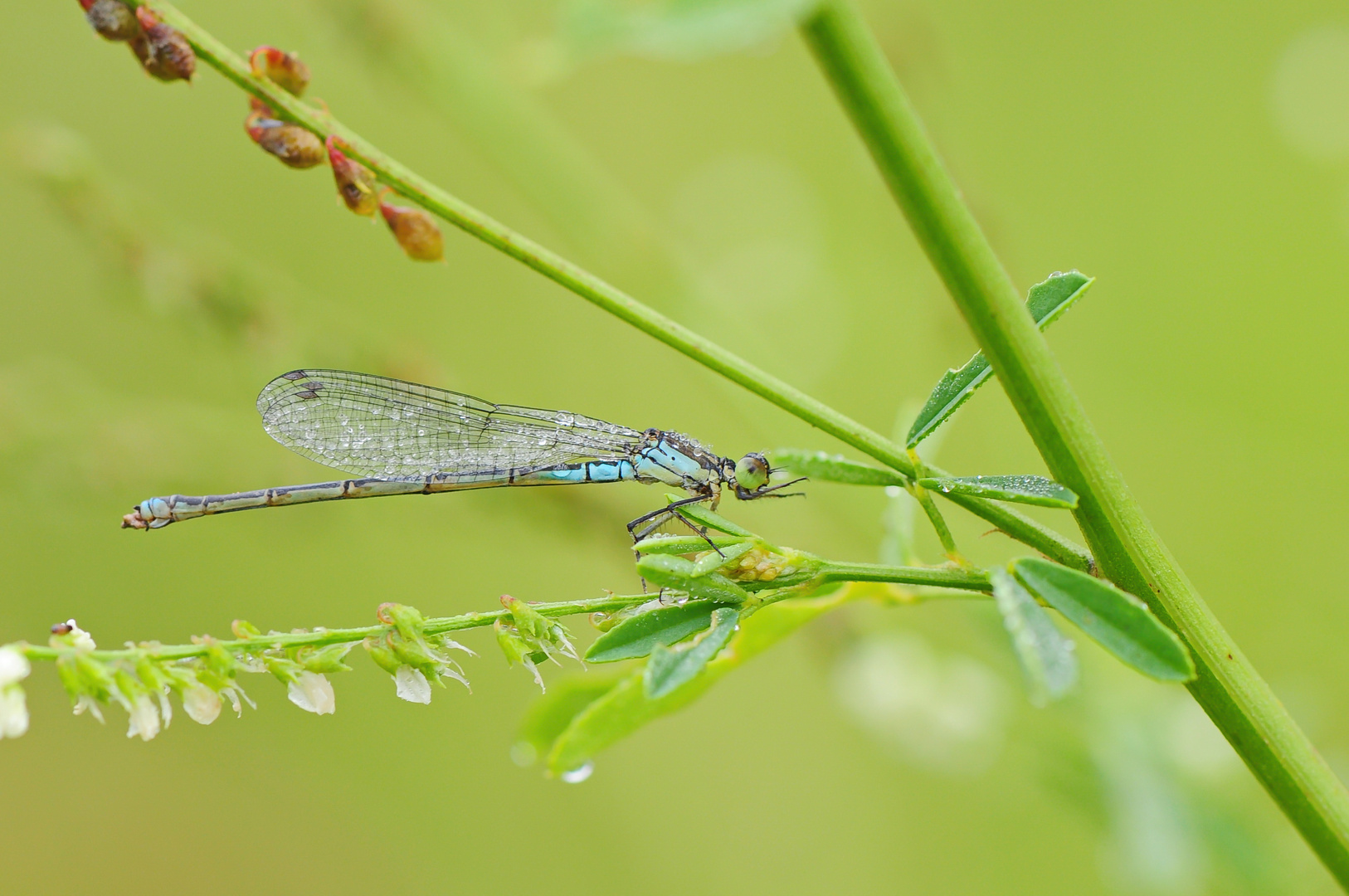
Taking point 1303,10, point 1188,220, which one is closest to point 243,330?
point 1188,220

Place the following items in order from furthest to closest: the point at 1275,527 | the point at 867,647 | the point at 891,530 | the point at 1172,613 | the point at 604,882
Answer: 1. the point at 604,882
2. the point at 1275,527
3. the point at 867,647
4. the point at 891,530
5. the point at 1172,613

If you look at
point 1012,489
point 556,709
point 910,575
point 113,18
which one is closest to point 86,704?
point 556,709

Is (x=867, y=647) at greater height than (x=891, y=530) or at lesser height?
lesser

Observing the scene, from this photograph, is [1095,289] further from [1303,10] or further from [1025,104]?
[1303,10]

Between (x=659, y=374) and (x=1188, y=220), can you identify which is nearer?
(x=1188, y=220)

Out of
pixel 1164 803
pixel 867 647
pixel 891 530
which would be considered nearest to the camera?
pixel 891 530

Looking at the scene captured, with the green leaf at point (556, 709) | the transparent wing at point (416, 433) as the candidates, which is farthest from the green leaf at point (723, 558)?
the transparent wing at point (416, 433)

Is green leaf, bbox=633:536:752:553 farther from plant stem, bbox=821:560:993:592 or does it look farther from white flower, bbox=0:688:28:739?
white flower, bbox=0:688:28:739
